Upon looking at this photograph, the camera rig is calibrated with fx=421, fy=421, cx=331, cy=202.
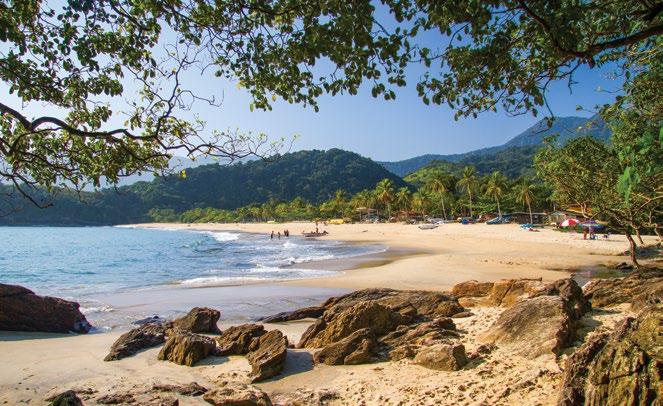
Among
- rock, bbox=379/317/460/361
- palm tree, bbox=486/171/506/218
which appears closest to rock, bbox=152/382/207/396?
rock, bbox=379/317/460/361

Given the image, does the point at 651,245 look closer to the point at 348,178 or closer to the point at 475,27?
the point at 475,27

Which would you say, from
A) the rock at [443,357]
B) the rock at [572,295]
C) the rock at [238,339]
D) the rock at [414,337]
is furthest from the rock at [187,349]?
the rock at [572,295]

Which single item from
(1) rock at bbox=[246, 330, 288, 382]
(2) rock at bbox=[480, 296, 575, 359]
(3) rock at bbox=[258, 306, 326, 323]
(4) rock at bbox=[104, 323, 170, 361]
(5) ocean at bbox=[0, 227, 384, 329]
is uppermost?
(2) rock at bbox=[480, 296, 575, 359]

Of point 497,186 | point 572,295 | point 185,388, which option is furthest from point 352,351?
point 497,186

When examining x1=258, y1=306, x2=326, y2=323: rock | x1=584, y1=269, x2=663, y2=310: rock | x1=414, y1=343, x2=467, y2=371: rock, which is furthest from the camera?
x1=258, y1=306, x2=326, y2=323: rock

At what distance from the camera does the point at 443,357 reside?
641cm

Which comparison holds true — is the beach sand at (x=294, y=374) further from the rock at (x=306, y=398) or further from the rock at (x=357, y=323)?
the rock at (x=357, y=323)

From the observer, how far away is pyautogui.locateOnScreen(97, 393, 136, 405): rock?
6280mm

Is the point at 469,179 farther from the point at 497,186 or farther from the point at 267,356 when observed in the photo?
the point at 267,356

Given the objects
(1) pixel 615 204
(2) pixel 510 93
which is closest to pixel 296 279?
(1) pixel 615 204

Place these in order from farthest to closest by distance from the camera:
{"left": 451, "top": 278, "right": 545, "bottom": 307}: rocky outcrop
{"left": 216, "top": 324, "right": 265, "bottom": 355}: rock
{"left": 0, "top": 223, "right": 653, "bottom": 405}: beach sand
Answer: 1. {"left": 451, "top": 278, "right": 545, "bottom": 307}: rocky outcrop
2. {"left": 216, "top": 324, "right": 265, "bottom": 355}: rock
3. {"left": 0, "top": 223, "right": 653, "bottom": 405}: beach sand

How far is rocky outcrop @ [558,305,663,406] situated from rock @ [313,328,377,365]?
3.60 metres

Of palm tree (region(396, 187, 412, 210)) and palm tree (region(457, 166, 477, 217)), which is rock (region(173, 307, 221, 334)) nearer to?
palm tree (region(457, 166, 477, 217))

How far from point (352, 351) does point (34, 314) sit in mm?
10313
